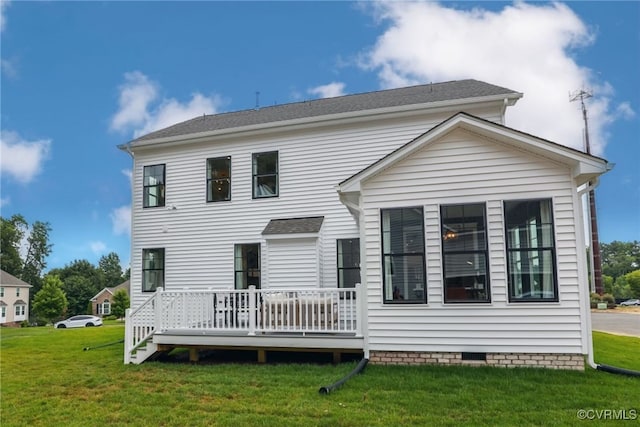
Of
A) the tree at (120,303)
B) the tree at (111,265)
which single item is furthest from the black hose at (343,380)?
the tree at (111,265)

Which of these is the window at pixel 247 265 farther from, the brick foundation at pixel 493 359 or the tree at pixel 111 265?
the tree at pixel 111 265

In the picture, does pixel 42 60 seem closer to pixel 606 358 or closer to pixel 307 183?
pixel 307 183

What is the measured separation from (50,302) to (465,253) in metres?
42.0

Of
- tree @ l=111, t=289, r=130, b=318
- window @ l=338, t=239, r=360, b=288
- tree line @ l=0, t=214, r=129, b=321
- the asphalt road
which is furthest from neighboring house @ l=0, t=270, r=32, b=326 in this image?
the asphalt road

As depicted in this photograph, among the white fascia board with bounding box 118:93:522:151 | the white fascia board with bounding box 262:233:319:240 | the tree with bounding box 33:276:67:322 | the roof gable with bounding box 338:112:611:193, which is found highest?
the white fascia board with bounding box 118:93:522:151

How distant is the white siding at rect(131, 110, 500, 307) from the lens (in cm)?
1039

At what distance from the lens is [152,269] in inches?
477

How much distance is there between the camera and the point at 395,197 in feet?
23.7

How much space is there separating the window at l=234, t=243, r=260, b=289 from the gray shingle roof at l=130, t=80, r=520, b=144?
3428 mm

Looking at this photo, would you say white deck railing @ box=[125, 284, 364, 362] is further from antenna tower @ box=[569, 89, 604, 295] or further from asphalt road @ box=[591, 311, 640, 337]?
antenna tower @ box=[569, 89, 604, 295]

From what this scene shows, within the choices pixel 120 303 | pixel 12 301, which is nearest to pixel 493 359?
pixel 120 303

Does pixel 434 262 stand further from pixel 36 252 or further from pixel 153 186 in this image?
pixel 36 252

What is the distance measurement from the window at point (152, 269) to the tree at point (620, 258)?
73.4 metres

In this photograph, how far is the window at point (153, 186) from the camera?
1230 cm
